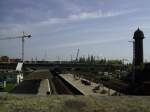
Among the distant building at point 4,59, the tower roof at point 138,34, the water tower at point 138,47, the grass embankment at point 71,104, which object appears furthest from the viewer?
the distant building at point 4,59

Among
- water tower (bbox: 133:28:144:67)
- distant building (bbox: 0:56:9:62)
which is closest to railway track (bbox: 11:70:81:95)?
water tower (bbox: 133:28:144:67)

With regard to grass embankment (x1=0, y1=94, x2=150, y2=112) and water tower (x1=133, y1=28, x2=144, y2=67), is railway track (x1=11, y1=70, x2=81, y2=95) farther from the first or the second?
grass embankment (x1=0, y1=94, x2=150, y2=112)

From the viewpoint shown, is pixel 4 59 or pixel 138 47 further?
pixel 4 59

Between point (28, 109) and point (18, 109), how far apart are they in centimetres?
11

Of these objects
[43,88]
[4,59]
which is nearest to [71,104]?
[43,88]

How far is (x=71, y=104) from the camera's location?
364 centimetres

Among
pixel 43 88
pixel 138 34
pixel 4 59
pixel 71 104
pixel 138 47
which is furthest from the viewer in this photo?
pixel 4 59

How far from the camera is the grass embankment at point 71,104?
11.5 feet

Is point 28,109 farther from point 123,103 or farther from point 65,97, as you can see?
point 123,103

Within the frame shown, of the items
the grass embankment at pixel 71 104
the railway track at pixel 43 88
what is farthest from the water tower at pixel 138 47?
the grass embankment at pixel 71 104

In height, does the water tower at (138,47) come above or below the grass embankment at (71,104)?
above

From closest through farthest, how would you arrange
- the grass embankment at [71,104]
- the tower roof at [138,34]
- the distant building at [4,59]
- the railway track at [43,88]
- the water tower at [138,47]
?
the grass embankment at [71,104], the railway track at [43,88], the water tower at [138,47], the tower roof at [138,34], the distant building at [4,59]

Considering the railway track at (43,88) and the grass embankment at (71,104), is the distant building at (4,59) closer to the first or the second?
the railway track at (43,88)

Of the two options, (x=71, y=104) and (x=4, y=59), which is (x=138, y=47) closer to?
(x=71, y=104)
